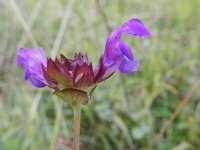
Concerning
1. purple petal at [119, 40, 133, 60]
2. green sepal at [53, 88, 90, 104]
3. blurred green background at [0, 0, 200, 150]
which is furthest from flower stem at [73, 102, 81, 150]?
blurred green background at [0, 0, 200, 150]

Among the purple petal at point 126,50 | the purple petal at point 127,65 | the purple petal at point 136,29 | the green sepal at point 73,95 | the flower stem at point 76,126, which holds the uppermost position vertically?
the purple petal at point 136,29

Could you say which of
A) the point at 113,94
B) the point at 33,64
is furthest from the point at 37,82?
the point at 113,94

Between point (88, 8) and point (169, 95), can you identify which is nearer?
point (169, 95)

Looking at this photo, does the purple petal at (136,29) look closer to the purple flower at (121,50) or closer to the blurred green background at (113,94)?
the purple flower at (121,50)

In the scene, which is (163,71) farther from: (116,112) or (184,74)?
(116,112)

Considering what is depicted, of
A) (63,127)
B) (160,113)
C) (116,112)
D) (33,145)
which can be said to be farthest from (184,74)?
(33,145)

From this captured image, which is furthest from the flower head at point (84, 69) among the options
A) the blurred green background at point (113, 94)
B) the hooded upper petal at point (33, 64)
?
the blurred green background at point (113, 94)
